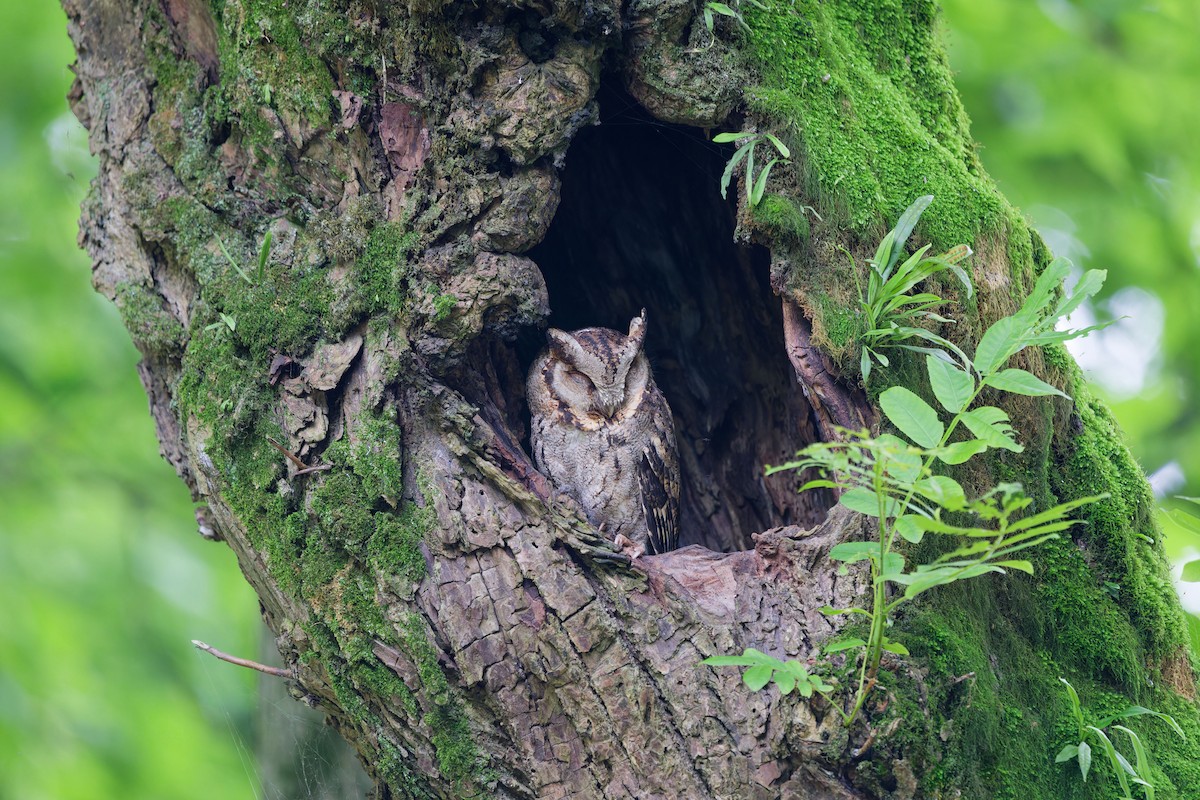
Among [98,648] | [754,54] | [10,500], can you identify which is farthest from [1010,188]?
[10,500]

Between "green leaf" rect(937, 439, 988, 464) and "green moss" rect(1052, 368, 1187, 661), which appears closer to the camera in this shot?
"green leaf" rect(937, 439, 988, 464)

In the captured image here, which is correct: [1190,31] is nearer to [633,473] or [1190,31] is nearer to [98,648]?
[633,473]

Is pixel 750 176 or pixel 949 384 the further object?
pixel 750 176

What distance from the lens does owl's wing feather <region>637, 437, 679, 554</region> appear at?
322 centimetres

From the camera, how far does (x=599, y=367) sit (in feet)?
10.4

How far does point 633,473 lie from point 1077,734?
150 cm

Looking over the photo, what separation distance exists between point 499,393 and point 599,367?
0.50 metres

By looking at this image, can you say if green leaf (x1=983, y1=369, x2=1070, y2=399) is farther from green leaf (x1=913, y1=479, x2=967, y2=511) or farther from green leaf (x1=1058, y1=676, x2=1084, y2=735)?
green leaf (x1=1058, y1=676, x2=1084, y2=735)

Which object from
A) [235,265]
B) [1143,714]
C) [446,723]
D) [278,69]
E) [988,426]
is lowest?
[1143,714]

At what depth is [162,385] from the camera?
2762 millimetres

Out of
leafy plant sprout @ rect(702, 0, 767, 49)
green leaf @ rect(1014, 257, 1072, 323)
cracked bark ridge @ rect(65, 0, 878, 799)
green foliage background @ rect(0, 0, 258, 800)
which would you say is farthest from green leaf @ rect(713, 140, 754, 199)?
green foliage background @ rect(0, 0, 258, 800)

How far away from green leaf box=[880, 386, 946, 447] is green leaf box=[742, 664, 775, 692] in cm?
51

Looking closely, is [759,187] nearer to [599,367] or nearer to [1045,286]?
[1045,286]

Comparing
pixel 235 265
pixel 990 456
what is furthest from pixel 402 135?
pixel 990 456
